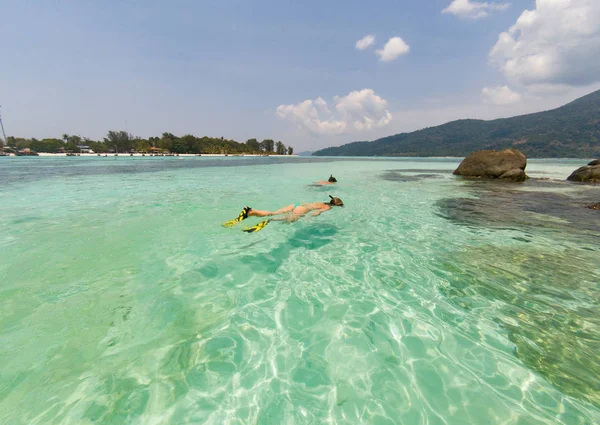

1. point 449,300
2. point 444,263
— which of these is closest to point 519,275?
point 444,263

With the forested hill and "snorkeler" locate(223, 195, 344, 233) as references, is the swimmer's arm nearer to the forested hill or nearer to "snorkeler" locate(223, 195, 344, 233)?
"snorkeler" locate(223, 195, 344, 233)

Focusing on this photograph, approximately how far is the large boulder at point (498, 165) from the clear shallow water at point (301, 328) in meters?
16.6

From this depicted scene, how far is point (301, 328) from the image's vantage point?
3.62m

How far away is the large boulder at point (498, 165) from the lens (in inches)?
807

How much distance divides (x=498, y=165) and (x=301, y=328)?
26212 mm

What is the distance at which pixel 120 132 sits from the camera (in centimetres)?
12306

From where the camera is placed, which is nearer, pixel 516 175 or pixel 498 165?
pixel 516 175

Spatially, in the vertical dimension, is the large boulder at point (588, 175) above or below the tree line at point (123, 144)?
below

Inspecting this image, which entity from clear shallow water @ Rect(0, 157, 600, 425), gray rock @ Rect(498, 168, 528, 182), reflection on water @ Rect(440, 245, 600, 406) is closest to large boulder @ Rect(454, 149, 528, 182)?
gray rock @ Rect(498, 168, 528, 182)

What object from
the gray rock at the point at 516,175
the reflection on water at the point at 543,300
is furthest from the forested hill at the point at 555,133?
the reflection on water at the point at 543,300

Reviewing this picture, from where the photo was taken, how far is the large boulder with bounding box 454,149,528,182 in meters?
20.5

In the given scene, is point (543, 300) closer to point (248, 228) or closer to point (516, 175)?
point (248, 228)

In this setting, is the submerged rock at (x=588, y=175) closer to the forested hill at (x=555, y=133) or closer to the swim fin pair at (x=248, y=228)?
the swim fin pair at (x=248, y=228)

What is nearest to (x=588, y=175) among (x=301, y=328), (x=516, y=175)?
(x=516, y=175)
